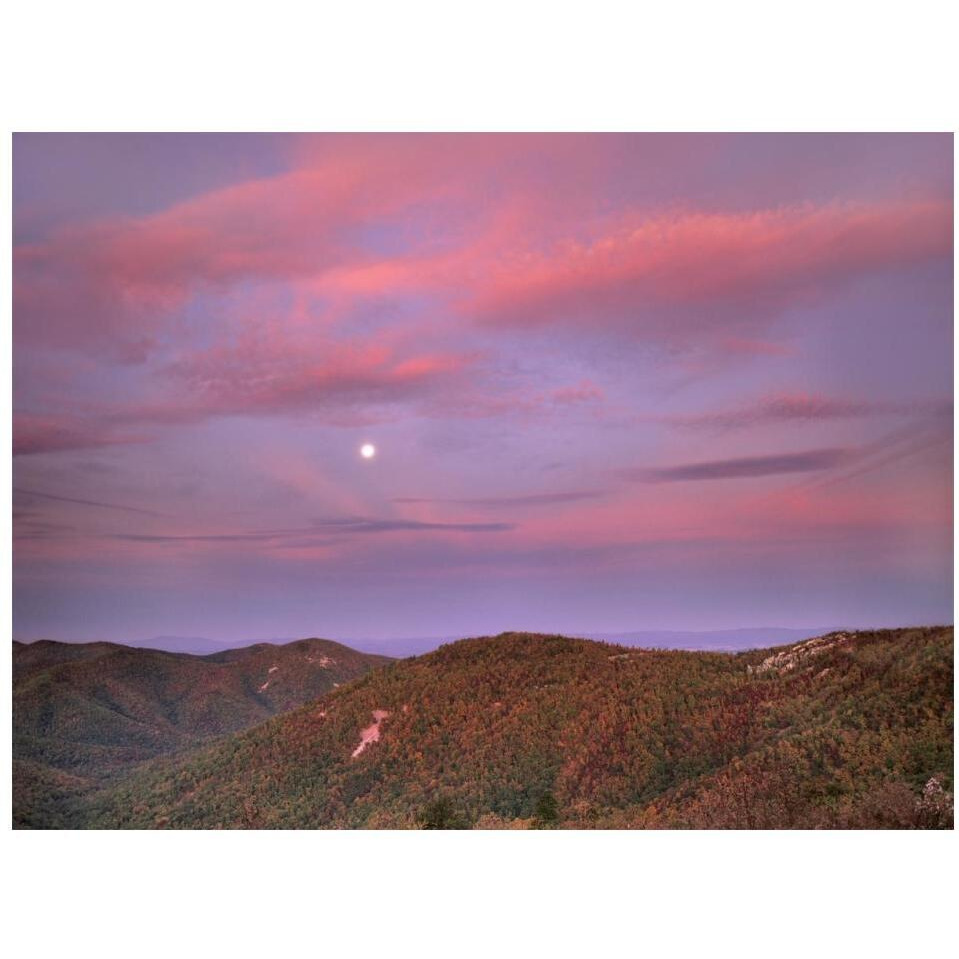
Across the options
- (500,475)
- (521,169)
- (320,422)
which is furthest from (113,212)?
(500,475)

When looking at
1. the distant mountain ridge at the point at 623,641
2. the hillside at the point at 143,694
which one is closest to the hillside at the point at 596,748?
the distant mountain ridge at the point at 623,641

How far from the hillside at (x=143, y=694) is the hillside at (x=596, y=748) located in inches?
18.3

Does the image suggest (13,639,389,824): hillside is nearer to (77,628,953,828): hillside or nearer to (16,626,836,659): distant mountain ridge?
(16,626,836,659): distant mountain ridge

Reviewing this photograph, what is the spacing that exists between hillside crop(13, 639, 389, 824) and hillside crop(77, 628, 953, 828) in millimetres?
465

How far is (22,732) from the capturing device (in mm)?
8000

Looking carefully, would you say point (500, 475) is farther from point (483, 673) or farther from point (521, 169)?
point (521, 169)

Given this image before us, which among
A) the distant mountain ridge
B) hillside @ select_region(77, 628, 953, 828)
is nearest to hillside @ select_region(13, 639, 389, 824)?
the distant mountain ridge

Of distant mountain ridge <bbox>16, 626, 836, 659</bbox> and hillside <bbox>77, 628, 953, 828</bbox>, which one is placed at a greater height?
distant mountain ridge <bbox>16, 626, 836, 659</bbox>

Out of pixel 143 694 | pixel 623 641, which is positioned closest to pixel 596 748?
pixel 623 641

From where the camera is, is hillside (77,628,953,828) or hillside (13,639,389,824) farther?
hillside (13,639,389,824)

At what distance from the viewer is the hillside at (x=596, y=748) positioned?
6.79 meters

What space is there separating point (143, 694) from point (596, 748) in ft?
18.5

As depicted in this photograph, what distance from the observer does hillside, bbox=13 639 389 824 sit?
26.8 feet
